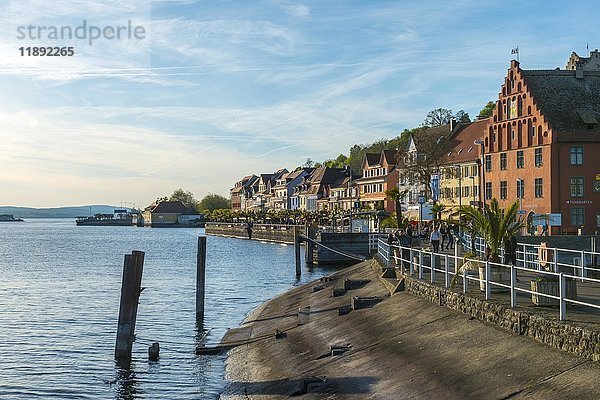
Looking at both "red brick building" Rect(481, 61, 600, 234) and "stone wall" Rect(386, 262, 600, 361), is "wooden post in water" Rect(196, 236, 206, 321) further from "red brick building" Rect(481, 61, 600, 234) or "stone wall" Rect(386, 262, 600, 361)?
"red brick building" Rect(481, 61, 600, 234)

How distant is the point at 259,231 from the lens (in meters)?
143

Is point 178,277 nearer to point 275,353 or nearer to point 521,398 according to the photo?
point 275,353

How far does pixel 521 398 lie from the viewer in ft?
43.0

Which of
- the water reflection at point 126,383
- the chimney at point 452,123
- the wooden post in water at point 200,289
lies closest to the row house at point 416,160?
the chimney at point 452,123

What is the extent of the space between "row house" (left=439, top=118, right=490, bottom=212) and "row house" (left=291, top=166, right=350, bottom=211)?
59.0 m

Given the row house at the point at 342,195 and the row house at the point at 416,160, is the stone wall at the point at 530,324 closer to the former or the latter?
the row house at the point at 416,160

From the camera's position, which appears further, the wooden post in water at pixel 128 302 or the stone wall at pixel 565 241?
the stone wall at pixel 565 241

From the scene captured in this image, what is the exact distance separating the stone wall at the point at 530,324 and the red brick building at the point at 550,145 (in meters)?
47.6

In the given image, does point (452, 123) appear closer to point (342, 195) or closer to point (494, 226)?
point (342, 195)

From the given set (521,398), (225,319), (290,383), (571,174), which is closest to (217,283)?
(225,319)

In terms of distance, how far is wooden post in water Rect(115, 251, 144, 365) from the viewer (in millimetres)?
25188

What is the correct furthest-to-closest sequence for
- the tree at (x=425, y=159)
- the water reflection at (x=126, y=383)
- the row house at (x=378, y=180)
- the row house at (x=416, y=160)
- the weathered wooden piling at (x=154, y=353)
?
1. the row house at (x=378, y=180)
2. the row house at (x=416, y=160)
3. the tree at (x=425, y=159)
4. the weathered wooden piling at (x=154, y=353)
5. the water reflection at (x=126, y=383)

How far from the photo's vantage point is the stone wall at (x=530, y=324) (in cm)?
1359

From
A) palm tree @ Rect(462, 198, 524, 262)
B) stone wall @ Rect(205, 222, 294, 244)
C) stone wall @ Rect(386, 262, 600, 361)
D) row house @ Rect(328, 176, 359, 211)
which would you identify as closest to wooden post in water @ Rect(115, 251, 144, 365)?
stone wall @ Rect(386, 262, 600, 361)
